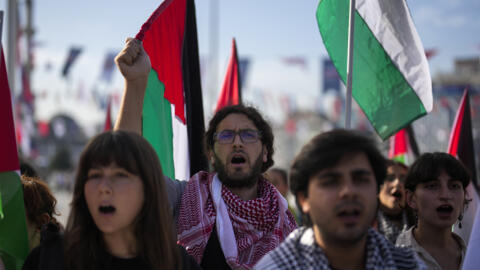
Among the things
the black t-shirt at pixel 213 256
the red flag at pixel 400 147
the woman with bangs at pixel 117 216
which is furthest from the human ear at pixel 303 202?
the red flag at pixel 400 147

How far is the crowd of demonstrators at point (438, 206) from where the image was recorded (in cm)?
276

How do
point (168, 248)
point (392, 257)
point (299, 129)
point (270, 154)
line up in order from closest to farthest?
point (392, 257) < point (168, 248) < point (270, 154) < point (299, 129)

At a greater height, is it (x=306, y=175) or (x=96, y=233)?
(x=306, y=175)

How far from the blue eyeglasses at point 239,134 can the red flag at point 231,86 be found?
7.67 feet

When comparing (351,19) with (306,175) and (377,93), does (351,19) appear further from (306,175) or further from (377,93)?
Result: (306,175)

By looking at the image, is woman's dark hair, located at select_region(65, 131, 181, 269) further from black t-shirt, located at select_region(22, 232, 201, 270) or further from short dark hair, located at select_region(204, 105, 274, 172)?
short dark hair, located at select_region(204, 105, 274, 172)

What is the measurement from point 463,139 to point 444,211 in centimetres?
237

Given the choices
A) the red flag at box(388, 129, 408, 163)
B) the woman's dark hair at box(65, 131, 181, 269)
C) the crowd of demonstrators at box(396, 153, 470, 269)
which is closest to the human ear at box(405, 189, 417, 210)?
the crowd of demonstrators at box(396, 153, 470, 269)

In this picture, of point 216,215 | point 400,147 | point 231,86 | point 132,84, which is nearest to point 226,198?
point 216,215

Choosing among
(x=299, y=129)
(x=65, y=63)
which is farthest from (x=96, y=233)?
(x=299, y=129)

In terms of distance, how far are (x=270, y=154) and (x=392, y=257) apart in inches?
58.3

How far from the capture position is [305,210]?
1924mm

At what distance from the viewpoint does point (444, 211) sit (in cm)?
277

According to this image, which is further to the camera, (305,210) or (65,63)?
(65,63)
